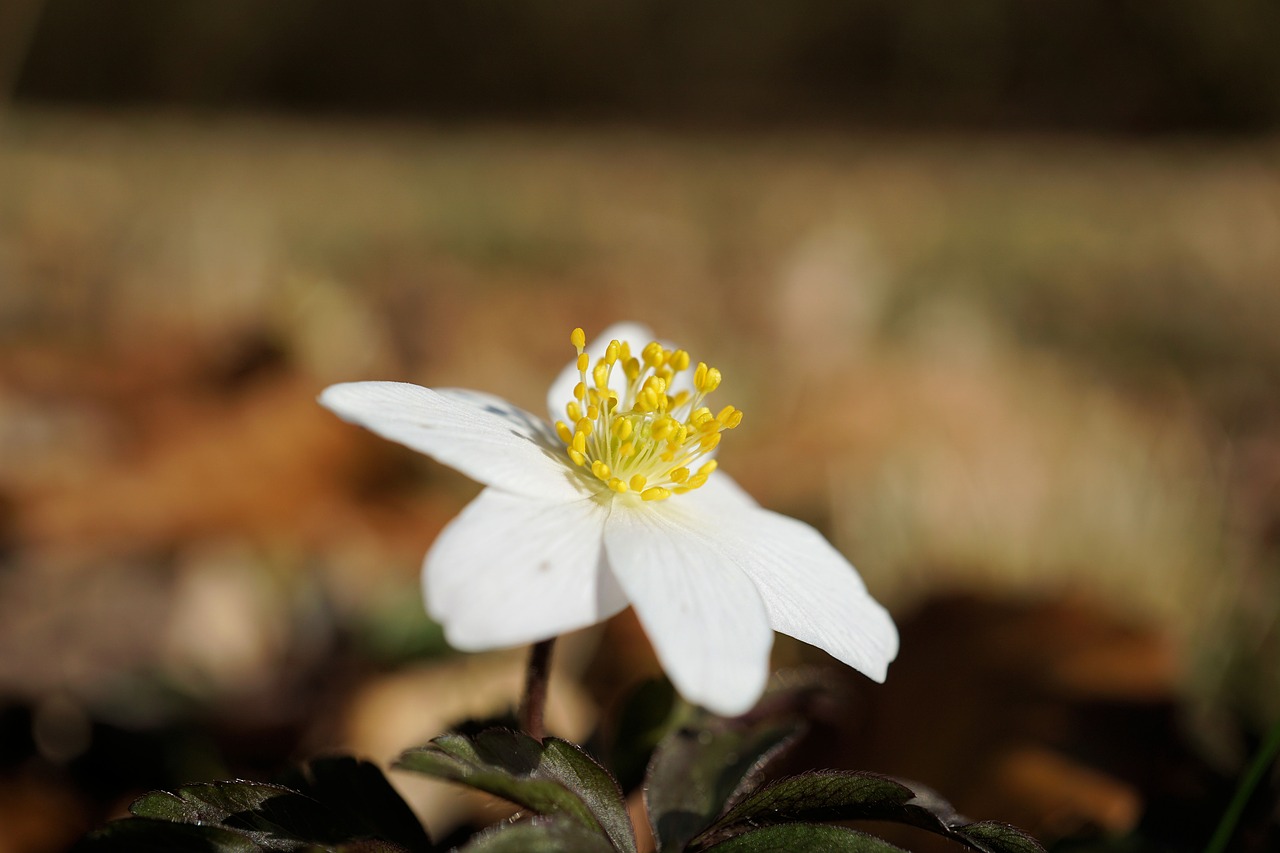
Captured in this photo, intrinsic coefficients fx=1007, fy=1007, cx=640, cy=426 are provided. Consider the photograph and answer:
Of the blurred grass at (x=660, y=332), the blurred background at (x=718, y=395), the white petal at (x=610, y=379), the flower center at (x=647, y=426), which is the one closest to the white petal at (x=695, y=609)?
the flower center at (x=647, y=426)

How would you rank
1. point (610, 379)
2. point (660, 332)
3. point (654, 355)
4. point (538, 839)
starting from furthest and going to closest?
point (660, 332), point (610, 379), point (654, 355), point (538, 839)

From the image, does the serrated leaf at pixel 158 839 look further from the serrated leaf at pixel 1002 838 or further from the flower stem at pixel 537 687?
the serrated leaf at pixel 1002 838

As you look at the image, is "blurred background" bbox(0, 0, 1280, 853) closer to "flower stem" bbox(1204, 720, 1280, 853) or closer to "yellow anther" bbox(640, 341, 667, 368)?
"flower stem" bbox(1204, 720, 1280, 853)

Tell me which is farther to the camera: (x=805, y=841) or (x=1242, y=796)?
Result: (x=1242, y=796)

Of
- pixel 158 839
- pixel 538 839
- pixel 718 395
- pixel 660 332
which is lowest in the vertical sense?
pixel 158 839

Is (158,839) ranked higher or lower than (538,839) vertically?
lower

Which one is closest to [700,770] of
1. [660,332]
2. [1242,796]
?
[1242,796]

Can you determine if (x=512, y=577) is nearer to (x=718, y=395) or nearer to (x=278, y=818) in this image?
(x=278, y=818)

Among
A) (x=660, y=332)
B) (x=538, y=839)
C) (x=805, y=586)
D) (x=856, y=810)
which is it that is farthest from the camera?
(x=660, y=332)

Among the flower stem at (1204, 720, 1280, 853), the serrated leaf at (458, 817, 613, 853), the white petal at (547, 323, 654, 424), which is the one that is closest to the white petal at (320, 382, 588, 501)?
the white petal at (547, 323, 654, 424)
